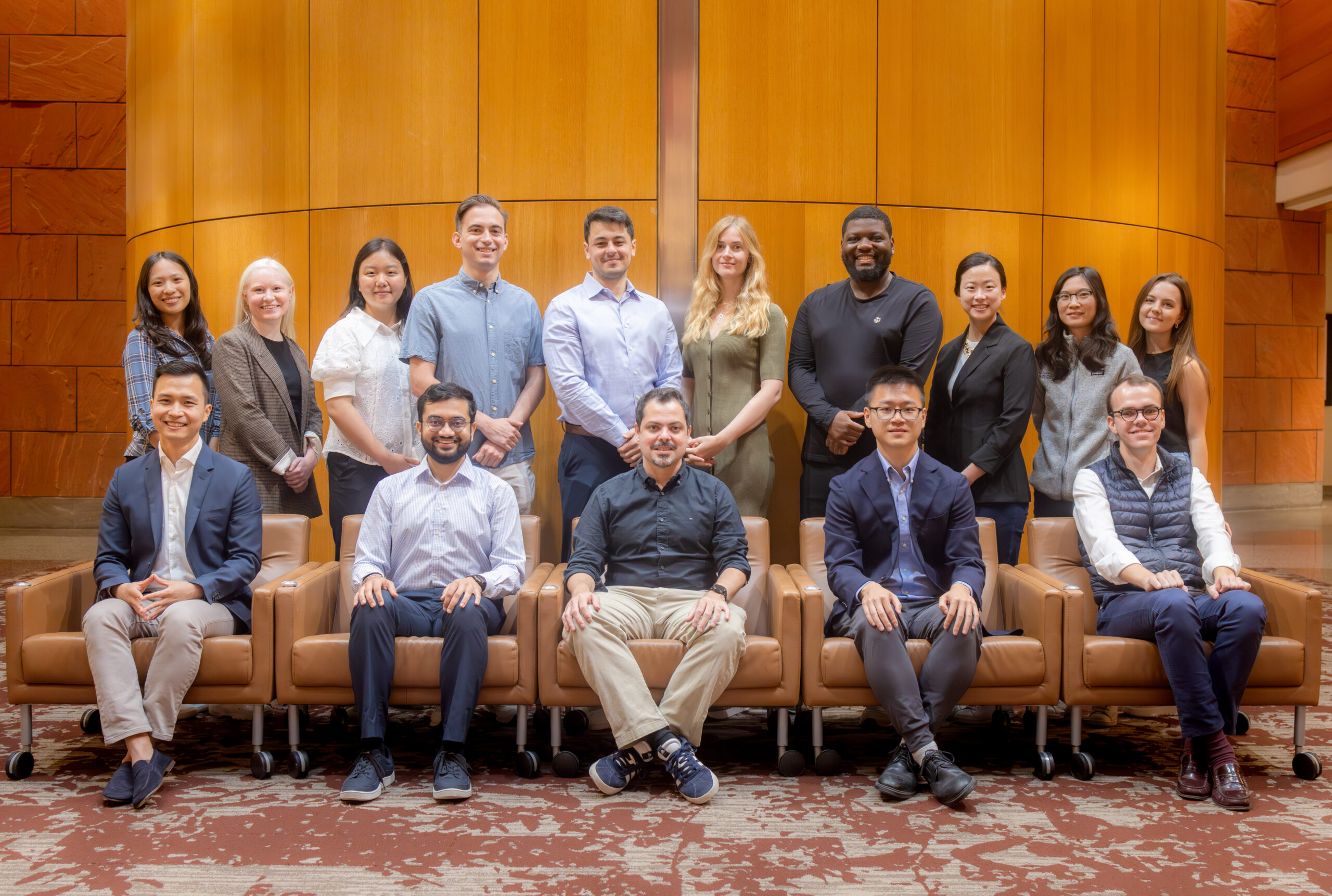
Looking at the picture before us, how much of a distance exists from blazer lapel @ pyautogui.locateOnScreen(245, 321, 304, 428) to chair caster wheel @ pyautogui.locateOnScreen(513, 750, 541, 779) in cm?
173

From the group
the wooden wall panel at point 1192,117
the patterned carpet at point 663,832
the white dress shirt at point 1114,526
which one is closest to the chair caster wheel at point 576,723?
the patterned carpet at point 663,832

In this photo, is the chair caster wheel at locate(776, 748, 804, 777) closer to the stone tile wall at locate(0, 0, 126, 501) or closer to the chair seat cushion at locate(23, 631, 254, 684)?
the chair seat cushion at locate(23, 631, 254, 684)

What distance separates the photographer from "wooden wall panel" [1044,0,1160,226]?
15.8ft

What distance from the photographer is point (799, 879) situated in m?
2.30

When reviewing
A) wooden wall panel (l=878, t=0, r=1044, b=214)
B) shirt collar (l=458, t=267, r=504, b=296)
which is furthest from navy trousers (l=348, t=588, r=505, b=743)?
wooden wall panel (l=878, t=0, r=1044, b=214)

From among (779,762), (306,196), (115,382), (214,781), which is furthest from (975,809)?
(115,382)

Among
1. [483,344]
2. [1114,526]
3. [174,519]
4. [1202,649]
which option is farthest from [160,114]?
[1202,649]

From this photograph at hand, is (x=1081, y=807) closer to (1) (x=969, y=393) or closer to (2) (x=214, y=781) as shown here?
(1) (x=969, y=393)

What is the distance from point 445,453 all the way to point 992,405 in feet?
6.85

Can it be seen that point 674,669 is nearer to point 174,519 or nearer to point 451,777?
point 451,777

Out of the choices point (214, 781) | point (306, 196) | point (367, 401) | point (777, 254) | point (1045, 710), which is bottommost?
point (214, 781)

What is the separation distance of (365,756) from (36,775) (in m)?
1.05

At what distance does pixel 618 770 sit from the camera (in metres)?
2.86

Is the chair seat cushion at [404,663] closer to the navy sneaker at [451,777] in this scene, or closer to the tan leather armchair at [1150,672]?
the navy sneaker at [451,777]
